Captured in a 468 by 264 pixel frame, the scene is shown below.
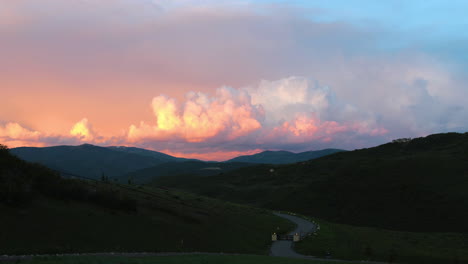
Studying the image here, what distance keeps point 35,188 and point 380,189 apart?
10639cm

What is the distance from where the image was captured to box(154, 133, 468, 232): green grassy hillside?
95.6 m

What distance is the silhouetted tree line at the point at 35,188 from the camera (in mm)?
34406

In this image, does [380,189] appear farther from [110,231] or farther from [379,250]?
[110,231]

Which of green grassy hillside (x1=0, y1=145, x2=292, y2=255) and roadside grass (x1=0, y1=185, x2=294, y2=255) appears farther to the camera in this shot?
green grassy hillside (x1=0, y1=145, x2=292, y2=255)

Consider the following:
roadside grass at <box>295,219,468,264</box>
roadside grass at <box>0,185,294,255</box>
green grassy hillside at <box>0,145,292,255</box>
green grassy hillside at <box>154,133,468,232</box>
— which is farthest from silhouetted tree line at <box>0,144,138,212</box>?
green grassy hillside at <box>154,133,468,232</box>

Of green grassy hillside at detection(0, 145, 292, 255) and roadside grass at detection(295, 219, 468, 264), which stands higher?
green grassy hillside at detection(0, 145, 292, 255)

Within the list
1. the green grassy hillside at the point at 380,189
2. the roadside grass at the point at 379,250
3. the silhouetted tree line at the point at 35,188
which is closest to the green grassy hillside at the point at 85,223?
the silhouetted tree line at the point at 35,188

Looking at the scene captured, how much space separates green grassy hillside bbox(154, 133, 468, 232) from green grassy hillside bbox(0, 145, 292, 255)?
62.2 meters

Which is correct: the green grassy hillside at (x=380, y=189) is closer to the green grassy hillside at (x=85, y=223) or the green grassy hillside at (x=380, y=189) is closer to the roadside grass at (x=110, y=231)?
the roadside grass at (x=110, y=231)

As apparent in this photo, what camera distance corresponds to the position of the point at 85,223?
35.2m

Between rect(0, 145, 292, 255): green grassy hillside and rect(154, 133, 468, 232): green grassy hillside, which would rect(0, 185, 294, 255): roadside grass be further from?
rect(154, 133, 468, 232): green grassy hillside

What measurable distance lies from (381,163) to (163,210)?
365 feet

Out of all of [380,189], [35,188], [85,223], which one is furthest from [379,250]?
[380,189]

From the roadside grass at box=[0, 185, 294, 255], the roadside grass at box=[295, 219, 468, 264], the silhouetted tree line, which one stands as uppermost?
the silhouetted tree line
